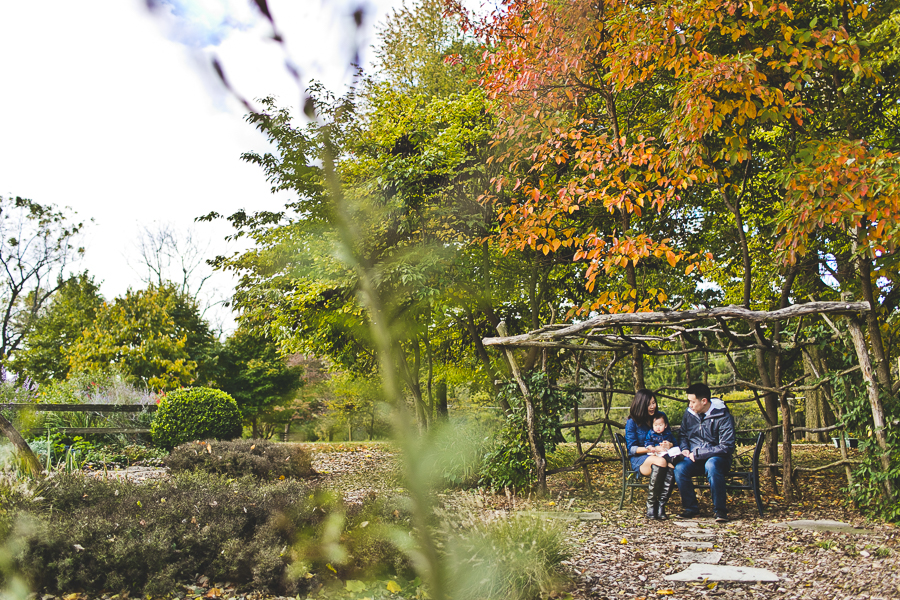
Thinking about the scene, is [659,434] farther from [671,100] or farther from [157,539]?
[157,539]

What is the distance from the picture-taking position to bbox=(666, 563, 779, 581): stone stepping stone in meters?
3.40

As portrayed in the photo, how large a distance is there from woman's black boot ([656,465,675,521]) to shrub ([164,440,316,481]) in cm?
391

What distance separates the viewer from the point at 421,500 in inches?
16.9

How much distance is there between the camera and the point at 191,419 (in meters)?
9.32

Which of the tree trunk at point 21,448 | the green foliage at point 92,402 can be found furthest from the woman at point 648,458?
the green foliage at point 92,402

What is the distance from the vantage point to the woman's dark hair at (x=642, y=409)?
572 cm

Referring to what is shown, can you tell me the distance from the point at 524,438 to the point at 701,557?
2.43 meters

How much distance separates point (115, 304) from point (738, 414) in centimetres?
1559

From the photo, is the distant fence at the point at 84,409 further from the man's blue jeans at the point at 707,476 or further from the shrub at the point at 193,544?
the man's blue jeans at the point at 707,476

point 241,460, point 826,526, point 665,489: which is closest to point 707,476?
point 665,489

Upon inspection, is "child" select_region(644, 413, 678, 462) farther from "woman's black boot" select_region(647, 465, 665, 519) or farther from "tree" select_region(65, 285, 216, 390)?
"tree" select_region(65, 285, 216, 390)

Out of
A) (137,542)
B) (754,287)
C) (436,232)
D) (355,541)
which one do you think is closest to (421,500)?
(355,541)

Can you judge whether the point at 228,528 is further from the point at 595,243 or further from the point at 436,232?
the point at 436,232

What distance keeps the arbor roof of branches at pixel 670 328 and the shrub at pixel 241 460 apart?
2794 millimetres
